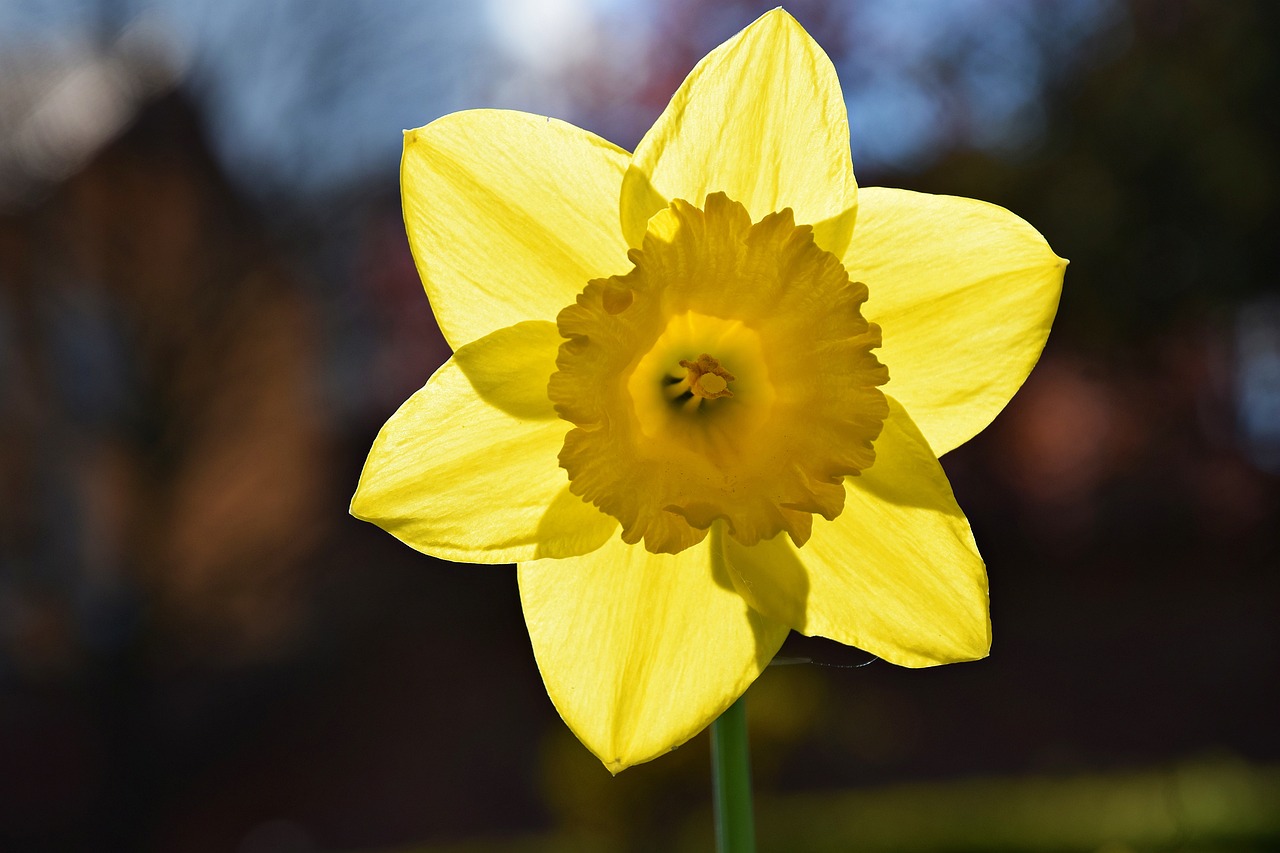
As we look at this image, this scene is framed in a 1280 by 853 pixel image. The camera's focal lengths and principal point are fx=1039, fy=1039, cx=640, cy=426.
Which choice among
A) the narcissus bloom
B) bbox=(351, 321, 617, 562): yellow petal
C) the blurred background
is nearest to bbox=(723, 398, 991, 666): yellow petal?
the narcissus bloom

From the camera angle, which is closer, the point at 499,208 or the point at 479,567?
the point at 499,208

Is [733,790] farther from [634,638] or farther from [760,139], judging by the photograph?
[760,139]

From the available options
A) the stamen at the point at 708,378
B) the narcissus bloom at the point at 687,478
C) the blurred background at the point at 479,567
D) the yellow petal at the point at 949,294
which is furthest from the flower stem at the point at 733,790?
the blurred background at the point at 479,567

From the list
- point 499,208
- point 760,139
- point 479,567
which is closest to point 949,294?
point 760,139

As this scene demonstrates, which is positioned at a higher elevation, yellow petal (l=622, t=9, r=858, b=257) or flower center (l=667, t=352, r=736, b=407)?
yellow petal (l=622, t=9, r=858, b=257)

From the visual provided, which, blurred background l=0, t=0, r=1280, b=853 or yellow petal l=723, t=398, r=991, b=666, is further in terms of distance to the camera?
blurred background l=0, t=0, r=1280, b=853

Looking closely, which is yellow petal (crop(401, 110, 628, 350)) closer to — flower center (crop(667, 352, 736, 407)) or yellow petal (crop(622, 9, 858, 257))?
yellow petal (crop(622, 9, 858, 257))
